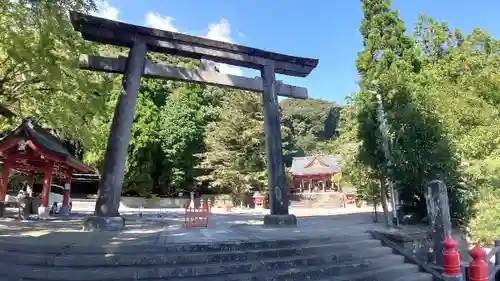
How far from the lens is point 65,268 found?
4.34 meters

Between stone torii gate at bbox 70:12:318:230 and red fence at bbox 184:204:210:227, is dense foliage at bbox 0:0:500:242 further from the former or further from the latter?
red fence at bbox 184:204:210:227

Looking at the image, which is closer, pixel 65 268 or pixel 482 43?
pixel 65 268

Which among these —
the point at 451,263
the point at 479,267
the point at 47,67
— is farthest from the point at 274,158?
the point at 47,67

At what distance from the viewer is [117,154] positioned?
23.8ft

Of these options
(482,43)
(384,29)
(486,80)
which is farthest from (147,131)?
(482,43)

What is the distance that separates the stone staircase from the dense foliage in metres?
5.59

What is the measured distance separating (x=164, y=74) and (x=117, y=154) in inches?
93.3

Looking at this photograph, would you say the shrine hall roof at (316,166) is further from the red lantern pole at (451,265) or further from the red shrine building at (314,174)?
the red lantern pole at (451,265)

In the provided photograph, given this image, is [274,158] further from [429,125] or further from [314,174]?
[314,174]

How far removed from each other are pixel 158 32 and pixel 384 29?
55.2ft

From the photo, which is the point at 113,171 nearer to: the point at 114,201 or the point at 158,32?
the point at 114,201

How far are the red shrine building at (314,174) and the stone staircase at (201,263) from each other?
108 feet

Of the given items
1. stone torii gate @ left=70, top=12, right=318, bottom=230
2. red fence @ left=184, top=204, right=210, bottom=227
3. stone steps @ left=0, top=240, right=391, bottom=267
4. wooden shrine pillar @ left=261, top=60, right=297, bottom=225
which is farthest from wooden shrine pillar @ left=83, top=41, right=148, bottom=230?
wooden shrine pillar @ left=261, top=60, right=297, bottom=225

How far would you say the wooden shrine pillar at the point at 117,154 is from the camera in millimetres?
6937
